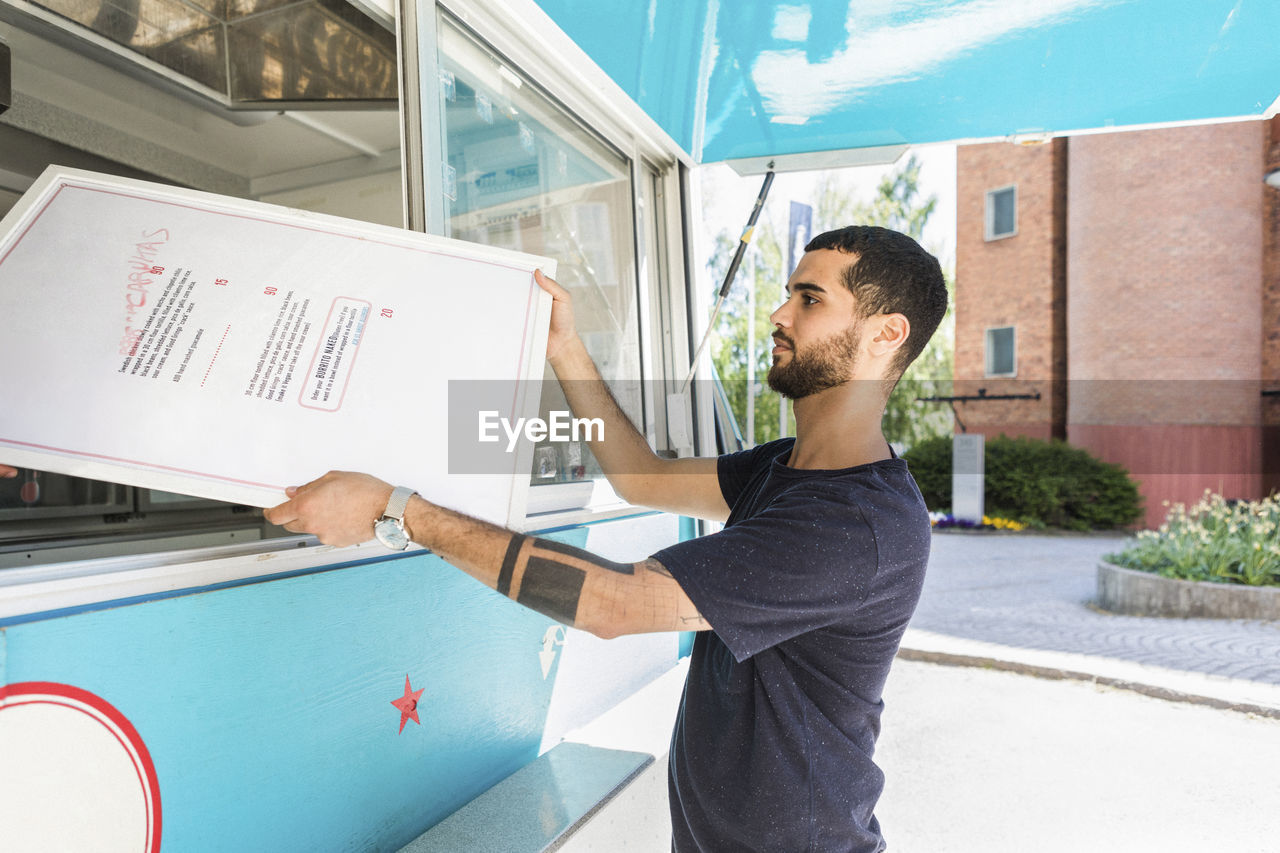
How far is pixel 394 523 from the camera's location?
1281 millimetres

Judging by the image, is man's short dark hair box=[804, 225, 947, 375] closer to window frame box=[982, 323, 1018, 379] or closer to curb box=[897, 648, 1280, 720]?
curb box=[897, 648, 1280, 720]

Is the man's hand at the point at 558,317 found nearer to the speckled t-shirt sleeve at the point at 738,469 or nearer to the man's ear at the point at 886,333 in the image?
the speckled t-shirt sleeve at the point at 738,469

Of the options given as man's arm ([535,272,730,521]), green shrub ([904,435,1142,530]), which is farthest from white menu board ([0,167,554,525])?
green shrub ([904,435,1142,530])

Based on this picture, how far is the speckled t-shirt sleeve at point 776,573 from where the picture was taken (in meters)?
1.38

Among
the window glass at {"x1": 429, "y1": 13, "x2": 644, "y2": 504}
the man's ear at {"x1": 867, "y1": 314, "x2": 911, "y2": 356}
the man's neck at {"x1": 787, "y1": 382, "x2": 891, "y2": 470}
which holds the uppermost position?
the window glass at {"x1": 429, "y1": 13, "x2": 644, "y2": 504}

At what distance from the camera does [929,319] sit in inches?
74.7

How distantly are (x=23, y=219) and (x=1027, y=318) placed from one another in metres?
18.1

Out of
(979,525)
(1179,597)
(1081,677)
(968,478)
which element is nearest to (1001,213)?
(968,478)

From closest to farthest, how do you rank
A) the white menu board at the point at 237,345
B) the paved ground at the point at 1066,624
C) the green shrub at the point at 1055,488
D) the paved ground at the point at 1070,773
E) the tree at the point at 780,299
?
the white menu board at the point at 237,345 → the paved ground at the point at 1070,773 → the paved ground at the point at 1066,624 → the green shrub at the point at 1055,488 → the tree at the point at 780,299

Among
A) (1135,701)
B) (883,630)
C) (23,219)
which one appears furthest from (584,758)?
(1135,701)

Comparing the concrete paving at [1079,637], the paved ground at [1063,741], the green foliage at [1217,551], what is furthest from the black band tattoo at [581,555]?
the green foliage at [1217,551]

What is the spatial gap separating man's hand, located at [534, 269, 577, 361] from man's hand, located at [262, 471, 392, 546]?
57 centimetres

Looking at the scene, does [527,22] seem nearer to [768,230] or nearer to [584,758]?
[584,758]

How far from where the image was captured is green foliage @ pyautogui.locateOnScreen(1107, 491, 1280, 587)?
24.1 ft
